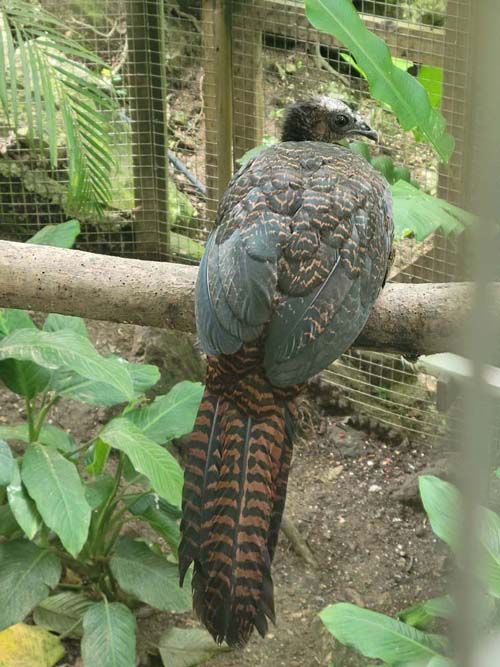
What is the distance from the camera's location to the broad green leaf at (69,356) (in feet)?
11.3

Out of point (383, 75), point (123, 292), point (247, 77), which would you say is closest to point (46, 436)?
point (123, 292)

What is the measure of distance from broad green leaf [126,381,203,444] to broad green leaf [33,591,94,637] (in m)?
0.87

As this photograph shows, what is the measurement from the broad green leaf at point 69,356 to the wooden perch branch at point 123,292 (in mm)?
390

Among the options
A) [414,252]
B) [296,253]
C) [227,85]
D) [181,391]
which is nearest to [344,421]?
[414,252]

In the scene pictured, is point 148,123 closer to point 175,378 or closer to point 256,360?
point 175,378

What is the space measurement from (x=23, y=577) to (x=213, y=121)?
3.20 metres

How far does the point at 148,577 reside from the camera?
3.96 m

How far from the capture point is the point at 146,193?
6113 millimetres

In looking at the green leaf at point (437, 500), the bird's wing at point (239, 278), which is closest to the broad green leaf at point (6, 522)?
the bird's wing at point (239, 278)

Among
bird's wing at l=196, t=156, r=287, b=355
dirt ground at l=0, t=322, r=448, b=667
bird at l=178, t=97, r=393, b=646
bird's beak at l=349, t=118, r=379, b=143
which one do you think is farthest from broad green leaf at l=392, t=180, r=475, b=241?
dirt ground at l=0, t=322, r=448, b=667

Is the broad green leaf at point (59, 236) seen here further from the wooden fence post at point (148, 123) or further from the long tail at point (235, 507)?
the wooden fence post at point (148, 123)

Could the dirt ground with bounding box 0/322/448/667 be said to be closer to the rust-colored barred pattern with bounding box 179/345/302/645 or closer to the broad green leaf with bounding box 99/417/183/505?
the broad green leaf with bounding box 99/417/183/505

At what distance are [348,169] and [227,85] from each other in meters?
2.74

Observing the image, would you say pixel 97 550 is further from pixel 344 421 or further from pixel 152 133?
pixel 152 133
